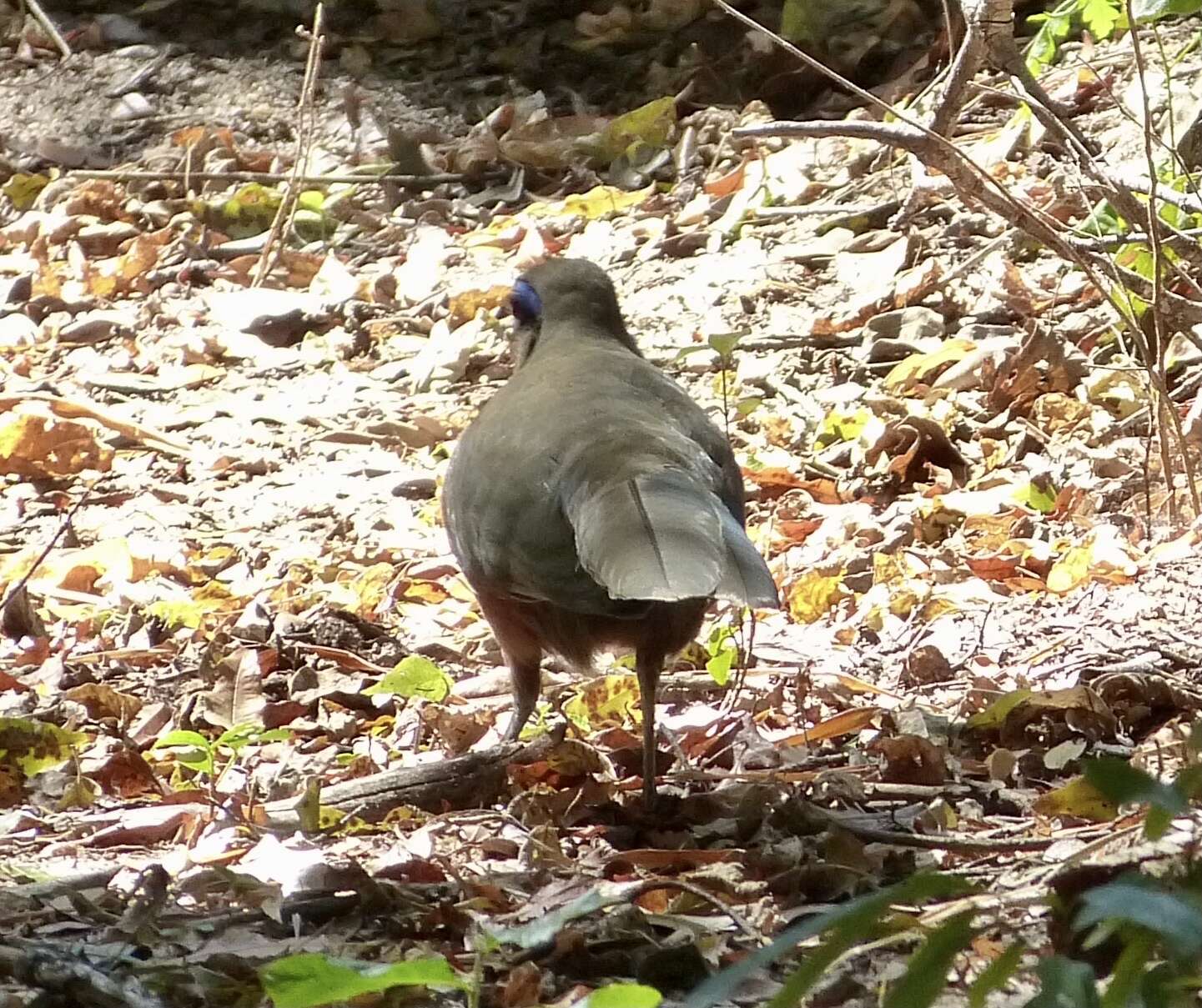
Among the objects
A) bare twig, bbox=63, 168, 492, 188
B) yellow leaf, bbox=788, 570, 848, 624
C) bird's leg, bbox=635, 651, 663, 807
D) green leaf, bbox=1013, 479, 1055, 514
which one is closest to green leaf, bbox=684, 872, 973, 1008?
bird's leg, bbox=635, 651, 663, 807

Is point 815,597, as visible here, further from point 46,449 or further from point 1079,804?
point 46,449

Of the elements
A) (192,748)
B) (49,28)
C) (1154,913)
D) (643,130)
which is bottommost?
(192,748)

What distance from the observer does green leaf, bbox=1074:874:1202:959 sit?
4.68 feet

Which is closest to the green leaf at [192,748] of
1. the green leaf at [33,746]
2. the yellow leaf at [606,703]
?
the green leaf at [33,746]

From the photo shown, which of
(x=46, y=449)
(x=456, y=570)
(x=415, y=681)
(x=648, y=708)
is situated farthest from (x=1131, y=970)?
(x=46, y=449)

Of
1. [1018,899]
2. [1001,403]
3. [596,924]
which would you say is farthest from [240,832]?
[1001,403]

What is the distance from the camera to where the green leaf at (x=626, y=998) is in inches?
76.4

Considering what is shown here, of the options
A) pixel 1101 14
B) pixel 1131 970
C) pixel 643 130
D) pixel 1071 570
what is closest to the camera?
pixel 1131 970

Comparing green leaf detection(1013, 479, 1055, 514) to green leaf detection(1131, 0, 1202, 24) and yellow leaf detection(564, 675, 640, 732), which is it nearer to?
yellow leaf detection(564, 675, 640, 732)

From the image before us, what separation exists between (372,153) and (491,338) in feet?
7.51

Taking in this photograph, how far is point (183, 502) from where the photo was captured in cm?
611

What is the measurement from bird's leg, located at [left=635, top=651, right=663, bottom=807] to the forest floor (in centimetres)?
7

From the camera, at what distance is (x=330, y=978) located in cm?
214

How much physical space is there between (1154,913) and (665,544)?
5.89 ft
